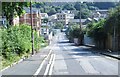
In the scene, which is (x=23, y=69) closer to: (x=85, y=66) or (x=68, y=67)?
(x=68, y=67)

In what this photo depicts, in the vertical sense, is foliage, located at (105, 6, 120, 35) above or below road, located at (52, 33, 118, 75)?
above

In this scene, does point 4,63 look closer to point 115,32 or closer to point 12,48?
point 12,48

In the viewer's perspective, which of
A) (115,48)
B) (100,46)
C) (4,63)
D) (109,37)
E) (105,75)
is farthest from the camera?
(100,46)

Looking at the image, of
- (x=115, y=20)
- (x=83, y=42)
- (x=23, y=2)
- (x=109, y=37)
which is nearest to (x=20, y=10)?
(x=23, y=2)

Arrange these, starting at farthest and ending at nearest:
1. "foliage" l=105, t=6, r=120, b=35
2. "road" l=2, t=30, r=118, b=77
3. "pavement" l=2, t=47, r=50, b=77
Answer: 1. "foliage" l=105, t=6, r=120, b=35
2. "road" l=2, t=30, r=118, b=77
3. "pavement" l=2, t=47, r=50, b=77

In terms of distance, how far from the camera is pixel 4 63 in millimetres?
23516

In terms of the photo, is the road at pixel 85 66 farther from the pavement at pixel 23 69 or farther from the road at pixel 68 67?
the pavement at pixel 23 69

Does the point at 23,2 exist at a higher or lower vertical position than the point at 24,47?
higher

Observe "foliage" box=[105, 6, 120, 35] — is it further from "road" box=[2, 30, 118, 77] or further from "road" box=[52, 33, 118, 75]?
"road" box=[2, 30, 118, 77]

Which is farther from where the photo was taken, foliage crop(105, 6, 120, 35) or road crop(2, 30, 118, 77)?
foliage crop(105, 6, 120, 35)

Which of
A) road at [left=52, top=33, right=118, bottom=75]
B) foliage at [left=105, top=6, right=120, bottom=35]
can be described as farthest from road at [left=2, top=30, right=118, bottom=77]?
foliage at [left=105, top=6, right=120, bottom=35]

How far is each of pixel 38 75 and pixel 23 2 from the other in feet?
47.9

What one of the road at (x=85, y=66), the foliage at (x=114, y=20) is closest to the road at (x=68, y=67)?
the road at (x=85, y=66)

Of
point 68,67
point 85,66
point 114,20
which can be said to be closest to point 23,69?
point 68,67
